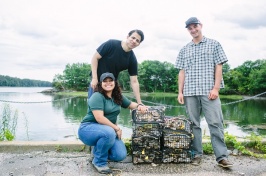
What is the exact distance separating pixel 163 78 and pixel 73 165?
272ft

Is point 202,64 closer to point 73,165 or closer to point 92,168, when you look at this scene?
point 92,168

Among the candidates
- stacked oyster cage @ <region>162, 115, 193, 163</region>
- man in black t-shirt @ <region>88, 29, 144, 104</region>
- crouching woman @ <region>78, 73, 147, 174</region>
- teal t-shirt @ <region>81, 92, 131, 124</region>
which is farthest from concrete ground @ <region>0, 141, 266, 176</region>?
man in black t-shirt @ <region>88, 29, 144, 104</region>

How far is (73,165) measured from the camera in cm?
421

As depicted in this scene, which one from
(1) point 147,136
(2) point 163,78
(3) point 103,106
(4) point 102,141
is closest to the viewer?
(4) point 102,141

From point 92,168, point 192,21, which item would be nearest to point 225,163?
point 92,168

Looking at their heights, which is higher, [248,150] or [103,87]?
[103,87]

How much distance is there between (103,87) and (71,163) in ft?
4.24

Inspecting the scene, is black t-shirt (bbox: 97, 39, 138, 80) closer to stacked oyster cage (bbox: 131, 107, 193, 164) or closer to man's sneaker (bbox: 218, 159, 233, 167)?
stacked oyster cage (bbox: 131, 107, 193, 164)

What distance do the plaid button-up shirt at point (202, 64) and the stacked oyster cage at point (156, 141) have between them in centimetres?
62

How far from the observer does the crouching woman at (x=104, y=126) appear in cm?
388

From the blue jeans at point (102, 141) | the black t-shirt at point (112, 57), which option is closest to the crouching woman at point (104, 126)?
the blue jeans at point (102, 141)

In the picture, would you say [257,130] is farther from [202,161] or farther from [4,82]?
[4,82]

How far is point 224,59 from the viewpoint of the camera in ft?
13.5

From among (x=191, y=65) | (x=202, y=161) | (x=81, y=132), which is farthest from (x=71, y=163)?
(x=191, y=65)
